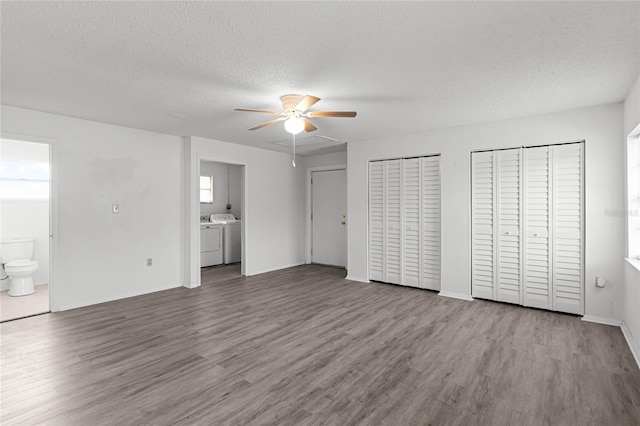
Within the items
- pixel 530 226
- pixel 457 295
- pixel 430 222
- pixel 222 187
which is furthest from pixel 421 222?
pixel 222 187

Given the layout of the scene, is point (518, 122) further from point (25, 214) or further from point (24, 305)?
point (25, 214)

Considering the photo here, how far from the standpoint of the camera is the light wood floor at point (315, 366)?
1997mm

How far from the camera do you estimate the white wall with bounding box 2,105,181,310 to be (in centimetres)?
393

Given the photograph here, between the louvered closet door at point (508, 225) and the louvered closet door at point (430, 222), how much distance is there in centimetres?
78

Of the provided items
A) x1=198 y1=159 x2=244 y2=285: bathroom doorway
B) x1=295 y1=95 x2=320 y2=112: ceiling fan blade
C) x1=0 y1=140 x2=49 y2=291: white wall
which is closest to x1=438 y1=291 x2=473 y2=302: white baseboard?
x1=295 y1=95 x2=320 y2=112: ceiling fan blade

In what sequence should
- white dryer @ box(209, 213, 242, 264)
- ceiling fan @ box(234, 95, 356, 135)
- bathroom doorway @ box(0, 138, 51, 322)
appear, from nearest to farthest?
ceiling fan @ box(234, 95, 356, 135) < bathroom doorway @ box(0, 138, 51, 322) < white dryer @ box(209, 213, 242, 264)

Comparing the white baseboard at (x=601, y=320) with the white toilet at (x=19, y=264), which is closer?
the white baseboard at (x=601, y=320)

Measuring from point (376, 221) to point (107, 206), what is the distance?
3.88m

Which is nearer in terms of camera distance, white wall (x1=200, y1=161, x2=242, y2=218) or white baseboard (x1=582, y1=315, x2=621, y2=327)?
white baseboard (x1=582, y1=315, x2=621, y2=327)

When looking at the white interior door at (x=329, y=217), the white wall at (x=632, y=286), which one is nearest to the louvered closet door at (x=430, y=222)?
the white wall at (x=632, y=286)

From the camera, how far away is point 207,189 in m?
7.28

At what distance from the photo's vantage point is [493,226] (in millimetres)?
4230

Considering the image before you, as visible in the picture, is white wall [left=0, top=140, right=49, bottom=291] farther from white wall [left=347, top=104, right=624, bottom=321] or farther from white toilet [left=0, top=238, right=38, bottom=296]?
white wall [left=347, top=104, right=624, bottom=321]

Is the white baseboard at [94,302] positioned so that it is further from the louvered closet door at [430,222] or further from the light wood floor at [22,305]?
the louvered closet door at [430,222]
